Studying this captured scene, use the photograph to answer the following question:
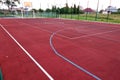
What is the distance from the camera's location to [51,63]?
19.8 feet

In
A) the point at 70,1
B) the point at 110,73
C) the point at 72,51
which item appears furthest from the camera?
the point at 70,1

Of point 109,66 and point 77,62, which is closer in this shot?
point 109,66

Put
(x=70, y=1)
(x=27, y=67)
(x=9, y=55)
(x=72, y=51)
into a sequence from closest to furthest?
(x=27, y=67), (x=9, y=55), (x=72, y=51), (x=70, y=1)

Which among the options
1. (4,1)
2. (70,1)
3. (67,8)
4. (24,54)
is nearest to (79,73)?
(24,54)

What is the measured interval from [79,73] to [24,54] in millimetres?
3537

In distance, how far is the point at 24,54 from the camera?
23.7 feet

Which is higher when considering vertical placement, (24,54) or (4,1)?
(4,1)

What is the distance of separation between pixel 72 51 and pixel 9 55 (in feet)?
11.9

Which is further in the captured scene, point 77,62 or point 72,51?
point 72,51

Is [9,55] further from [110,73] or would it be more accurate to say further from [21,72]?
[110,73]

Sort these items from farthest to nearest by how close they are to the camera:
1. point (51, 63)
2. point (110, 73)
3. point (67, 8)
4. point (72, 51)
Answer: point (67, 8) < point (72, 51) < point (51, 63) < point (110, 73)

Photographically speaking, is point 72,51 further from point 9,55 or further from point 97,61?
point 9,55

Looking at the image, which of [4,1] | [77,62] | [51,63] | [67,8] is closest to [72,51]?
[77,62]

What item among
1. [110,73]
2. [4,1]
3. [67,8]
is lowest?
[110,73]
